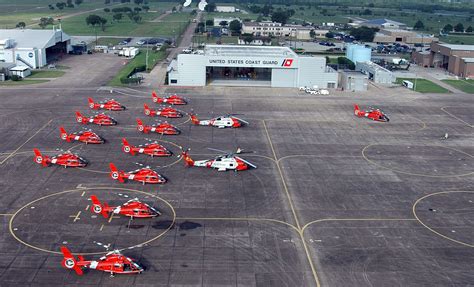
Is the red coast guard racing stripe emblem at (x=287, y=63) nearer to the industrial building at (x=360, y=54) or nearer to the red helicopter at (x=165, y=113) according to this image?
the red helicopter at (x=165, y=113)

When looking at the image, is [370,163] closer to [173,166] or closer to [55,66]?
[173,166]

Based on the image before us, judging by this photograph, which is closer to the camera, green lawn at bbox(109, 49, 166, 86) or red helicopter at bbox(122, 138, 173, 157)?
red helicopter at bbox(122, 138, 173, 157)

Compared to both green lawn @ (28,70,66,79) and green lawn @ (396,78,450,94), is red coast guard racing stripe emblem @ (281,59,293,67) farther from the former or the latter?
green lawn @ (28,70,66,79)

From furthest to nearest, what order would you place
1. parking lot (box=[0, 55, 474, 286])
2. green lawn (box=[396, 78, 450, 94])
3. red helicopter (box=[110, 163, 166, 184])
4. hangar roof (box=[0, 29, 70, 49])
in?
hangar roof (box=[0, 29, 70, 49]), green lawn (box=[396, 78, 450, 94]), red helicopter (box=[110, 163, 166, 184]), parking lot (box=[0, 55, 474, 286])

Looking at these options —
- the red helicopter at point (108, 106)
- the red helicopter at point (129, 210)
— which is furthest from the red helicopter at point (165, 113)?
the red helicopter at point (129, 210)

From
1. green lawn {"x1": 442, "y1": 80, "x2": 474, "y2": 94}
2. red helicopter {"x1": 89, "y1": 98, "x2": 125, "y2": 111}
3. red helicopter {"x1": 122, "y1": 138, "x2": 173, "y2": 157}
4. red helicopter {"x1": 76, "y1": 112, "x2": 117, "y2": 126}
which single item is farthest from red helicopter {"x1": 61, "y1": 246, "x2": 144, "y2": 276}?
green lawn {"x1": 442, "y1": 80, "x2": 474, "y2": 94}

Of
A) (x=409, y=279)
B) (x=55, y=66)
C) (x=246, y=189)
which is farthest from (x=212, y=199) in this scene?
(x=55, y=66)

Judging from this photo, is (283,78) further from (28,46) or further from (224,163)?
(28,46)
